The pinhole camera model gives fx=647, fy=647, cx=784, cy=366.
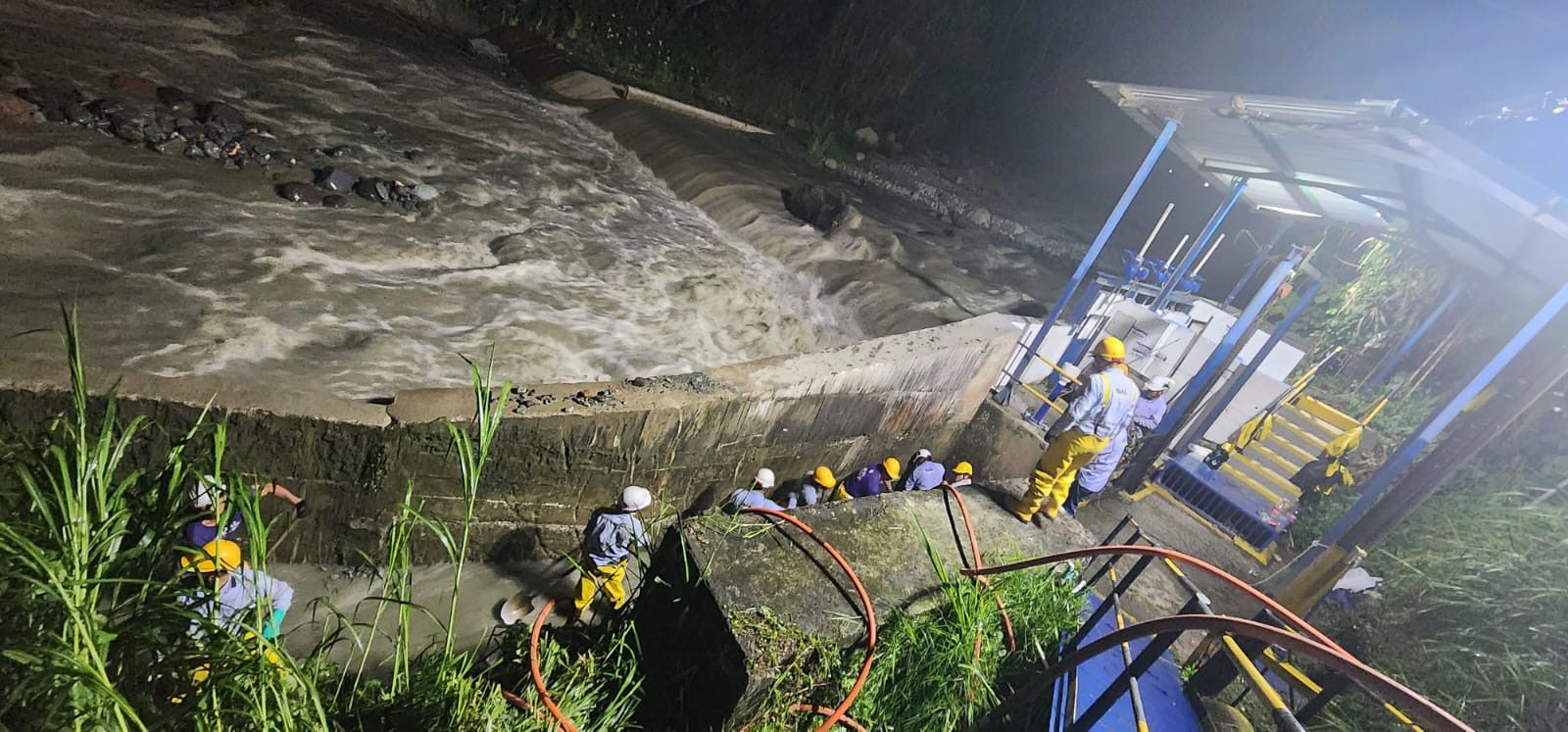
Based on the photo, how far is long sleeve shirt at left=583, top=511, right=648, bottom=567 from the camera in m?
4.10

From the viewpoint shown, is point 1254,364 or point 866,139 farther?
point 866,139

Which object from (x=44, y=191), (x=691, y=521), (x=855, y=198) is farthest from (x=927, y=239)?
(x=44, y=191)

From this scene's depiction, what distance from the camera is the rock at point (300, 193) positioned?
6629 mm

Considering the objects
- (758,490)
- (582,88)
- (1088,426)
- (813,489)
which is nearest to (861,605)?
(1088,426)

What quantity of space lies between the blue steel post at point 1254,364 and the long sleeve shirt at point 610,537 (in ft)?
23.4

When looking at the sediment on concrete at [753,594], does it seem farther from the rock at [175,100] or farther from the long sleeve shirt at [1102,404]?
the rock at [175,100]

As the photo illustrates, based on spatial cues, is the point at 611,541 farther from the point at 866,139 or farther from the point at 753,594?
the point at 866,139

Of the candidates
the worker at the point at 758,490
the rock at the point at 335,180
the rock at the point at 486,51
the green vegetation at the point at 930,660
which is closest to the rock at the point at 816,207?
the worker at the point at 758,490

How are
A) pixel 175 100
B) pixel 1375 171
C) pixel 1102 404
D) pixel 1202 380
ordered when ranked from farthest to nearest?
pixel 175 100
pixel 1202 380
pixel 1375 171
pixel 1102 404

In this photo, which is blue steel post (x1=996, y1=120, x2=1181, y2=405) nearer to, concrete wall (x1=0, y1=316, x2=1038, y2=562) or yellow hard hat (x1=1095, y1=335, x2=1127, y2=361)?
concrete wall (x1=0, y1=316, x2=1038, y2=562)

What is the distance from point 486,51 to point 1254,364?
13.7 metres

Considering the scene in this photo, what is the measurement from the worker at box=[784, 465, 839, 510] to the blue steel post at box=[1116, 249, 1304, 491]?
3575 millimetres

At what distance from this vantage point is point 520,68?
12.3 metres

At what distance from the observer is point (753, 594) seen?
233 centimetres
